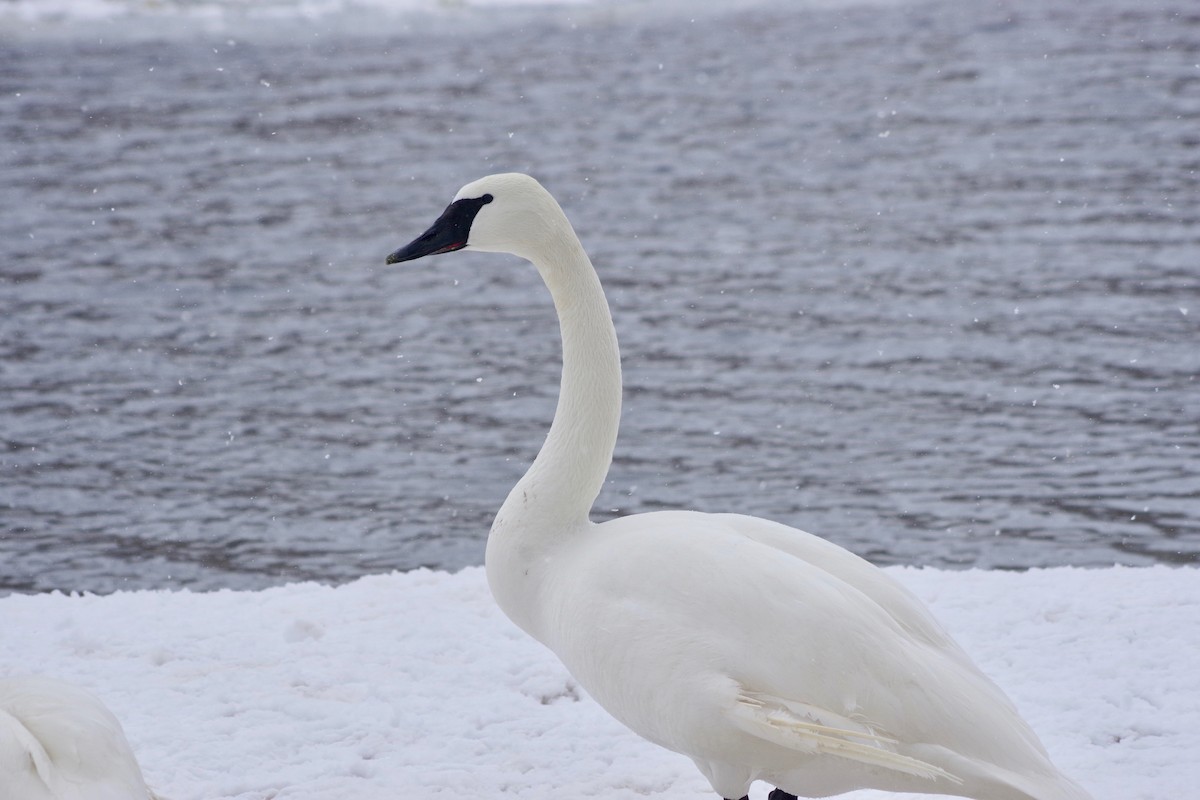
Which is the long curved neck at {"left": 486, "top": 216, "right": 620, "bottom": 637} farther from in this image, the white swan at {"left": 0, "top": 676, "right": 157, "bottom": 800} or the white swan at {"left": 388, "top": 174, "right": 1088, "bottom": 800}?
the white swan at {"left": 0, "top": 676, "right": 157, "bottom": 800}

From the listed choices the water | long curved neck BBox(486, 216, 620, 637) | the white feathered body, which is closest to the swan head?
long curved neck BBox(486, 216, 620, 637)

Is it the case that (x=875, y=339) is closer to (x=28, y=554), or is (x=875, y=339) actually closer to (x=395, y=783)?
(x=28, y=554)

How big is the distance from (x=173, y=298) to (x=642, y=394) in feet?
15.1

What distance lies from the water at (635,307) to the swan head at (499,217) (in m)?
3.40

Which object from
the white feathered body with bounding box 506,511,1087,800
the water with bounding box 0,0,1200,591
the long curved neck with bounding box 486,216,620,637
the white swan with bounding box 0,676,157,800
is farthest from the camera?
the water with bounding box 0,0,1200,591

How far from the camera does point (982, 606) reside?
5137 mm

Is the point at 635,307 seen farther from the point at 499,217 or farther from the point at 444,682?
the point at 499,217

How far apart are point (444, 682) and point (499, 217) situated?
1.58 metres

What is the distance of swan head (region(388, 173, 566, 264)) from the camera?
4051mm

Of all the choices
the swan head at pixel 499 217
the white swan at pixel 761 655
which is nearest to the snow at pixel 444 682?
the white swan at pixel 761 655

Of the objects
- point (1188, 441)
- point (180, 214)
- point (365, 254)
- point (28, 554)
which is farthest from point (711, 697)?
point (180, 214)

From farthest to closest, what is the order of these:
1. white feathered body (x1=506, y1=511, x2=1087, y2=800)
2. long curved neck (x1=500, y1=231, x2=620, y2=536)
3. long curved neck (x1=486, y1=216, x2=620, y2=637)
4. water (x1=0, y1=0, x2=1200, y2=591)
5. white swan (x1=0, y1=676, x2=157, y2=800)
Result: water (x1=0, y1=0, x2=1200, y2=591)
long curved neck (x1=500, y1=231, x2=620, y2=536)
long curved neck (x1=486, y1=216, x2=620, y2=637)
white feathered body (x1=506, y1=511, x2=1087, y2=800)
white swan (x1=0, y1=676, x2=157, y2=800)

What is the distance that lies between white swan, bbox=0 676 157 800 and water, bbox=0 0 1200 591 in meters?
3.78

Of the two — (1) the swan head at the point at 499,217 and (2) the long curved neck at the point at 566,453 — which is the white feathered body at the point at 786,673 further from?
(1) the swan head at the point at 499,217
